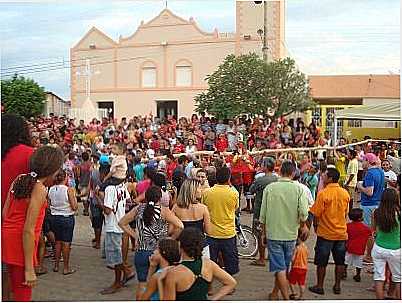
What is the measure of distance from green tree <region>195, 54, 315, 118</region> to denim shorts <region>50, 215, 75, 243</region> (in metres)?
11.1

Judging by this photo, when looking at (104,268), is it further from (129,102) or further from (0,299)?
(129,102)

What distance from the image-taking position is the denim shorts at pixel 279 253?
575 centimetres

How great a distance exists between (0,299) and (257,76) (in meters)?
16.3

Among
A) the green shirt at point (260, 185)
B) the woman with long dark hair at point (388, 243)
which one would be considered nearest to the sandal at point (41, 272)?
the green shirt at point (260, 185)

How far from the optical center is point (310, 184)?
339 inches

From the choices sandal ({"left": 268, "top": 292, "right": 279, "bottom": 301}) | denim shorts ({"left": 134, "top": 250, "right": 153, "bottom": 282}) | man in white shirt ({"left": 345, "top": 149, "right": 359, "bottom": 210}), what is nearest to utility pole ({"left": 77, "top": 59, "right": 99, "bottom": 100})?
man in white shirt ({"left": 345, "top": 149, "right": 359, "bottom": 210})

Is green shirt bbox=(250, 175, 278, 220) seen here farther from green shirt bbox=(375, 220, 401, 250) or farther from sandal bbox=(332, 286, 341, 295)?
green shirt bbox=(375, 220, 401, 250)

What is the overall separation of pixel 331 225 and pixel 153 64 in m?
24.7

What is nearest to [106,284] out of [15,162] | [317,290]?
[317,290]

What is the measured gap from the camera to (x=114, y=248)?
20.8ft

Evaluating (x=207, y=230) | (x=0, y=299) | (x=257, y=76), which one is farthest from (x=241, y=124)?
(x=0, y=299)

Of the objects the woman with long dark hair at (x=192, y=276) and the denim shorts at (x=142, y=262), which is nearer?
the woman with long dark hair at (x=192, y=276)

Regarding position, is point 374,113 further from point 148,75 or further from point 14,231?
point 148,75

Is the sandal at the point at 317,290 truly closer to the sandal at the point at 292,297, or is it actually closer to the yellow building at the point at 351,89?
the sandal at the point at 292,297
